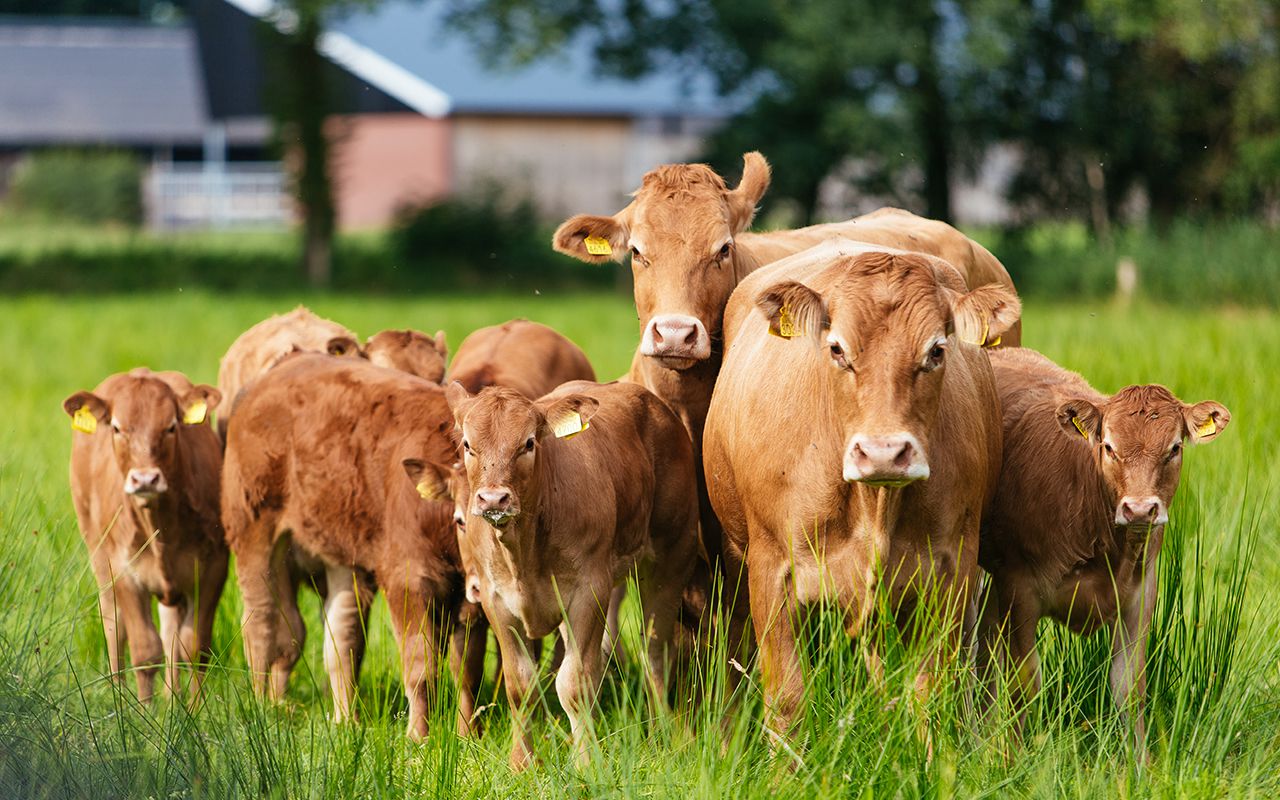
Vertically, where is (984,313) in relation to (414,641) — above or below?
above

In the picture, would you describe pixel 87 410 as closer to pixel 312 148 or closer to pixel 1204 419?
pixel 1204 419

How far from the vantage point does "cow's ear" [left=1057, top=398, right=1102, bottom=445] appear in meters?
5.55

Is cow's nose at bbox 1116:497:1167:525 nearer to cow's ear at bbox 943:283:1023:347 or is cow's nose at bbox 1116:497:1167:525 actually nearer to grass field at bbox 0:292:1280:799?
grass field at bbox 0:292:1280:799

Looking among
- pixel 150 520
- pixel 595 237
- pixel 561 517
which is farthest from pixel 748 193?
pixel 150 520

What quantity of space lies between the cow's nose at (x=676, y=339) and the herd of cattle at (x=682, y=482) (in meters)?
0.01

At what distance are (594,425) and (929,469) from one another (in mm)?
1766

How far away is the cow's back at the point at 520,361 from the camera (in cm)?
737

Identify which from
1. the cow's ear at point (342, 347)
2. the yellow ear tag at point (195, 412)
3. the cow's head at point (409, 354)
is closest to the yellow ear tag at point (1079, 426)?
the cow's head at point (409, 354)

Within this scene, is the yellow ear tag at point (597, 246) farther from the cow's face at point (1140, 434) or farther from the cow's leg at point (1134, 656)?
the cow's leg at point (1134, 656)

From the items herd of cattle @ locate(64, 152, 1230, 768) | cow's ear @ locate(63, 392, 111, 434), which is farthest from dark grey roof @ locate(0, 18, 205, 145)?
herd of cattle @ locate(64, 152, 1230, 768)

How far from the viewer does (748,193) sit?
695 centimetres

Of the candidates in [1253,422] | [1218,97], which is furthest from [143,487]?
[1218,97]

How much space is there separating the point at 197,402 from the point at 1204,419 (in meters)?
4.25

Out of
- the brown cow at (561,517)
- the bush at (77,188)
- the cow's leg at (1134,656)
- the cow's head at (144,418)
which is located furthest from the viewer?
the bush at (77,188)
